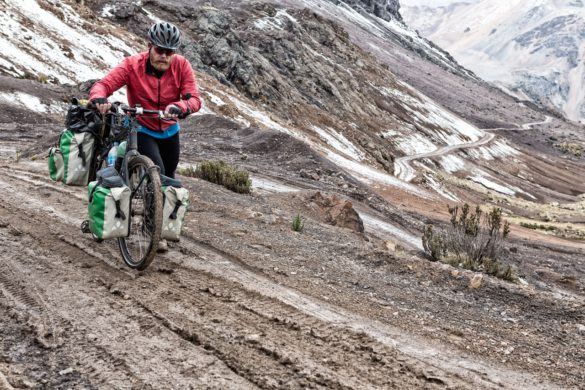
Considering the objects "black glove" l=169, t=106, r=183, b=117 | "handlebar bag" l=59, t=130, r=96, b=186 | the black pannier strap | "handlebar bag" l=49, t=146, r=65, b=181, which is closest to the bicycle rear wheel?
the black pannier strap

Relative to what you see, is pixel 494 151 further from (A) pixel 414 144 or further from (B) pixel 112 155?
(B) pixel 112 155

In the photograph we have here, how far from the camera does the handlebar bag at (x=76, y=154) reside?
6.46m

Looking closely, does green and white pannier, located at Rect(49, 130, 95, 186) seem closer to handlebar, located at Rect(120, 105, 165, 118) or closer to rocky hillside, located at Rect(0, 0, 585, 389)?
rocky hillside, located at Rect(0, 0, 585, 389)

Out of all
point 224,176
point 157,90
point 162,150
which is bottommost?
point 224,176

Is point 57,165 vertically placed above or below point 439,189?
above

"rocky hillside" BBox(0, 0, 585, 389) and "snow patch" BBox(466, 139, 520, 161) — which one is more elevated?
"snow patch" BBox(466, 139, 520, 161)

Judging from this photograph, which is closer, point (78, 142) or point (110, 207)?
point (110, 207)

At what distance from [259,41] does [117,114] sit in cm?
6110

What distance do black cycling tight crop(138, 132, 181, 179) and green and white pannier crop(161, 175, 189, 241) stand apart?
25 cm

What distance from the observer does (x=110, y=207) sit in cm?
573

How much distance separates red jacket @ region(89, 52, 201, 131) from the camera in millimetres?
6074

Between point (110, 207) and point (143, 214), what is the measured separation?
365 millimetres

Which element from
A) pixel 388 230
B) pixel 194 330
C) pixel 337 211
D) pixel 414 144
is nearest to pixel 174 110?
pixel 194 330

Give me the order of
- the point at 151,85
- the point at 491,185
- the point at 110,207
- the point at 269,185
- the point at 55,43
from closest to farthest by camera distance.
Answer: the point at 110,207, the point at 151,85, the point at 269,185, the point at 55,43, the point at 491,185
